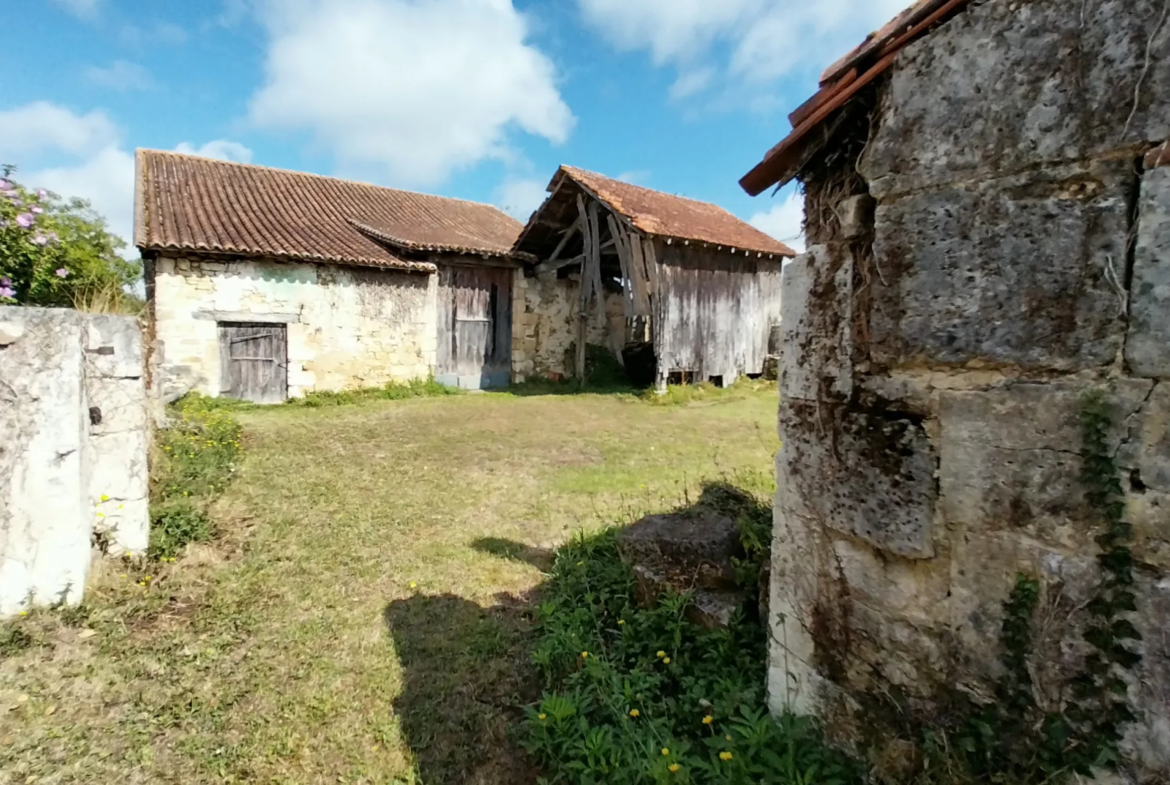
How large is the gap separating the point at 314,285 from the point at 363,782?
1069 cm

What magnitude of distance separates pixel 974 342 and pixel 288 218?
542 inches

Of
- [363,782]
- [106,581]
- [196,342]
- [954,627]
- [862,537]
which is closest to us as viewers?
[954,627]

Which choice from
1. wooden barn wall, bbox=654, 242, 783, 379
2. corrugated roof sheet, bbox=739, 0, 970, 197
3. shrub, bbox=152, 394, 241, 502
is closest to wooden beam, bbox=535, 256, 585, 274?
wooden barn wall, bbox=654, 242, 783, 379

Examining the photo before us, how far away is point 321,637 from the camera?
3.32 m

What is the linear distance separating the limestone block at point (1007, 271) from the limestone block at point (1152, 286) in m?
0.03

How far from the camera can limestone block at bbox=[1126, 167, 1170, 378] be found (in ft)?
4.29

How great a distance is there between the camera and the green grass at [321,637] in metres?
2.48

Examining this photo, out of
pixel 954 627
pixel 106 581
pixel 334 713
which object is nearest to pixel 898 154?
pixel 954 627

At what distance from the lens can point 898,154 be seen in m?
1.76

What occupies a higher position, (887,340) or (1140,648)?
(887,340)

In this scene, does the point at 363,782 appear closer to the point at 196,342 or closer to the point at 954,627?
the point at 954,627

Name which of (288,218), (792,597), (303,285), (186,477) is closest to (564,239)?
(303,285)

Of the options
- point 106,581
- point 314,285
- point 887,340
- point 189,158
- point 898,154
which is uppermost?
point 189,158

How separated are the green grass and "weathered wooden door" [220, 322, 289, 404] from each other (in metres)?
5.41
